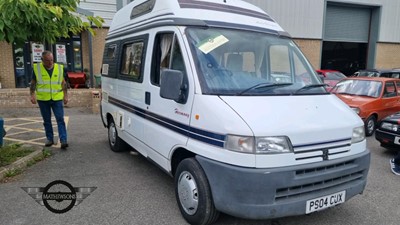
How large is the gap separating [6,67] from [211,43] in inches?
487

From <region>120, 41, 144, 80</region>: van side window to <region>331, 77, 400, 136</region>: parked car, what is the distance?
5.66 m

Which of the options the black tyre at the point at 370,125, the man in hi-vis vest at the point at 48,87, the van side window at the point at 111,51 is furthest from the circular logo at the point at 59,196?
the black tyre at the point at 370,125

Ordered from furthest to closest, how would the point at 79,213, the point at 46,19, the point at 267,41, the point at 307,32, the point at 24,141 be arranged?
the point at 307,32 < the point at 24,141 < the point at 46,19 < the point at 267,41 < the point at 79,213

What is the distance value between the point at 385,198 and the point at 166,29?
361cm

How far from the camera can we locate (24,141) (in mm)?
6836

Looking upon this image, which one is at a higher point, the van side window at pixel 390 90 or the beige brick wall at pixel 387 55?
the beige brick wall at pixel 387 55

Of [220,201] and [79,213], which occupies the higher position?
[220,201]

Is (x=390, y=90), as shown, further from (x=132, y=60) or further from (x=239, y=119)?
(x=239, y=119)

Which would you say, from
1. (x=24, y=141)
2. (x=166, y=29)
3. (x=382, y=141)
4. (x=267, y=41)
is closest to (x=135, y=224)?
(x=166, y=29)

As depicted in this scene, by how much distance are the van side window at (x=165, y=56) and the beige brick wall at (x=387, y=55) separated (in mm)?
21270

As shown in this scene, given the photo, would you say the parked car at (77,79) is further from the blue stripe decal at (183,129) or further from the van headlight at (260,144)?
the van headlight at (260,144)

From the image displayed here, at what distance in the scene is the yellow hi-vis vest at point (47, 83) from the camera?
6028 mm

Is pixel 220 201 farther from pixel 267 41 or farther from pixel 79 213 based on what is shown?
pixel 267 41

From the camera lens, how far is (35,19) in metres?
4.54
